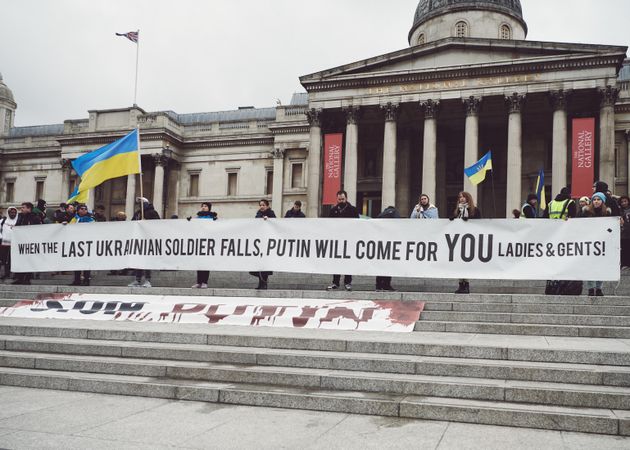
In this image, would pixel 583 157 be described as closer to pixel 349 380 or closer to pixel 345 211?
pixel 345 211

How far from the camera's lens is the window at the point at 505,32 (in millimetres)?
39431

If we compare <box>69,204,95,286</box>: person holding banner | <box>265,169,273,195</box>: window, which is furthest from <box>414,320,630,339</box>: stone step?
<box>265,169,273,195</box>: window

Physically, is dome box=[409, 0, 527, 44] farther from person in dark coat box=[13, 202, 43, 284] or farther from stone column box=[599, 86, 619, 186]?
person in dark coat box=[13, 202, 43, 284]

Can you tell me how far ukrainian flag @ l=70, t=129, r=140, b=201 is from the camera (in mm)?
13266

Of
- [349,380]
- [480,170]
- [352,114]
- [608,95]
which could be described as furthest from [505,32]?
[349,380]

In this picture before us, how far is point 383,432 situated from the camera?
5523 millimetres

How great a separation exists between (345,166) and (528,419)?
2959 centimetres

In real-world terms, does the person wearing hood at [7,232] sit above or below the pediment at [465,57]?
below

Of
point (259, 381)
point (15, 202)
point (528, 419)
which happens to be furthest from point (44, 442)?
point (15, 202)

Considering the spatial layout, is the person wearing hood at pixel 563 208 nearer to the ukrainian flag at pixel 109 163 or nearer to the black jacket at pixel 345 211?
the black jacket at pixel 345 211

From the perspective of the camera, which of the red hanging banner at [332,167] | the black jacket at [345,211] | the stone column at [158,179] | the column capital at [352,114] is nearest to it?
the black jacket at [345,211]

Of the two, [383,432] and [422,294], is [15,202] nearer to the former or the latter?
[422,294]

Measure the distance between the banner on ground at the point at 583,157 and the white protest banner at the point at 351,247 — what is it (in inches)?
818

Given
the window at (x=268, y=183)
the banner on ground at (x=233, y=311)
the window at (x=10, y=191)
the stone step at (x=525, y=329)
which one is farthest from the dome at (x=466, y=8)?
the window at (x=10, y=191)
